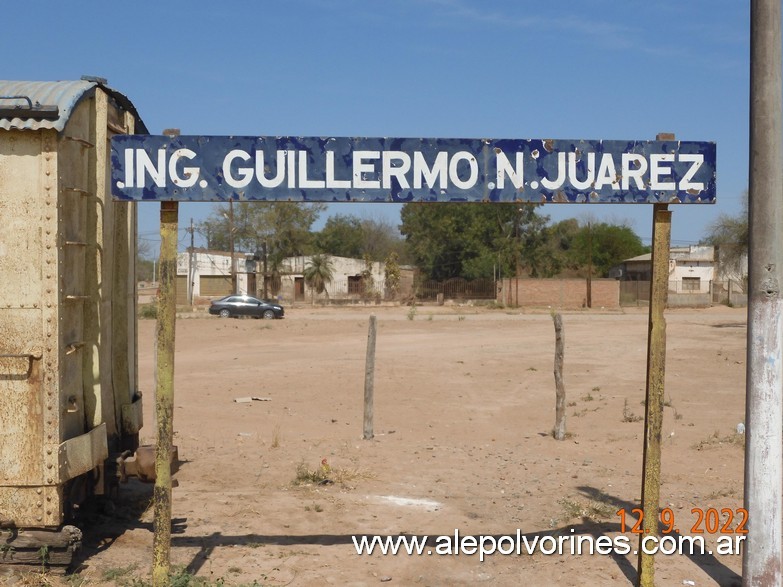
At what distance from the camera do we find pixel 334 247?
282 feet

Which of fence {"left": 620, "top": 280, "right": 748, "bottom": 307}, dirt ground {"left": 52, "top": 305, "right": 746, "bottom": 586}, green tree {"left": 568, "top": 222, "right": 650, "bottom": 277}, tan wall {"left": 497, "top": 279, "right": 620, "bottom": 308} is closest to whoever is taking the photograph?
dirt ground {"left": 52, "top": 305, "right": 746, "bottom": 586}

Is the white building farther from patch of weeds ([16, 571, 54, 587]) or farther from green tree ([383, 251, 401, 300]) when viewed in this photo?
Answer: patch of weeds ([16, 571, 54, 587])

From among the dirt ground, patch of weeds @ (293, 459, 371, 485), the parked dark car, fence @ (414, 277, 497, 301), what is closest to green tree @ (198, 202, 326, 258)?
fence @ (414, 277, 497, 301)

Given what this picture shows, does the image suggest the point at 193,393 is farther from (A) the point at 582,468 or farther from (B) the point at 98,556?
(B) the point at 98,556

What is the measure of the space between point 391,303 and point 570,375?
129 ft

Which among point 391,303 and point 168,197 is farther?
point 391,303

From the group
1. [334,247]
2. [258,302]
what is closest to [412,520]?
[258,302]

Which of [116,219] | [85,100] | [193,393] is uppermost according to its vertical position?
[85,100]

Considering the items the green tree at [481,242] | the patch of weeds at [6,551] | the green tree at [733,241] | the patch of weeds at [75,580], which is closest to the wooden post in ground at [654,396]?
the patch of weeds at [75,580]

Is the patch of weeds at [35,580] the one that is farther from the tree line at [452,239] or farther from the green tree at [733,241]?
the tree line at [452,239]

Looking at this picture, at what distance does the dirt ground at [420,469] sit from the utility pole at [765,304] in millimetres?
713

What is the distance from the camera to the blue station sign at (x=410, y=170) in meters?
5.20

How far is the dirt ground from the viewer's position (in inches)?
229

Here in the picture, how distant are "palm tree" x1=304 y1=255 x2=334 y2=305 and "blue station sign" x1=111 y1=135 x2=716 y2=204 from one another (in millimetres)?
55063
